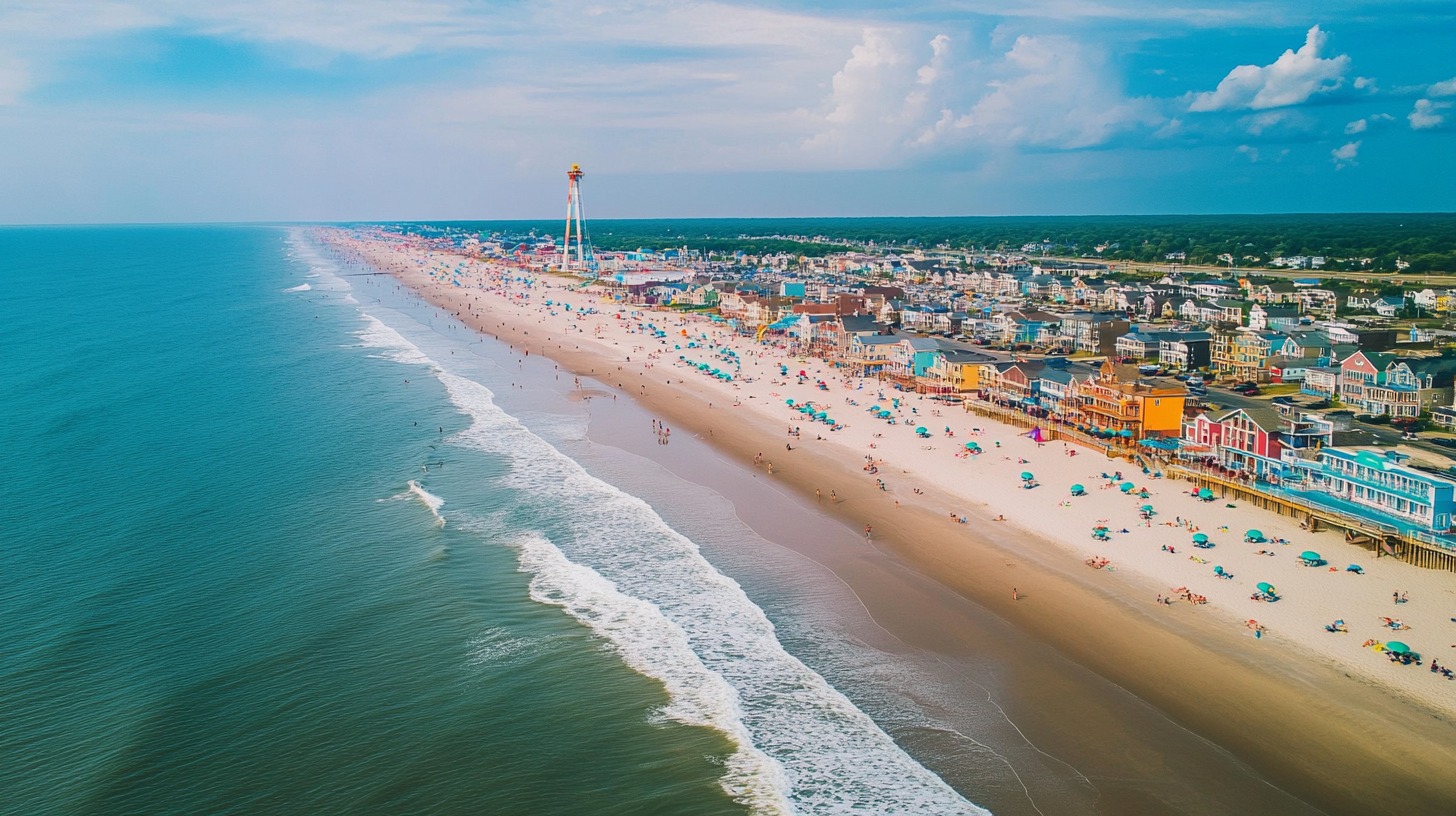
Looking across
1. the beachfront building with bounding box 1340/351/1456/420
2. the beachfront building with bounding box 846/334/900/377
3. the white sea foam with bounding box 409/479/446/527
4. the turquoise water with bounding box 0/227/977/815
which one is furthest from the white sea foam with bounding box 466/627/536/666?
the beachfront building with bounding box 1340/351/1456/420

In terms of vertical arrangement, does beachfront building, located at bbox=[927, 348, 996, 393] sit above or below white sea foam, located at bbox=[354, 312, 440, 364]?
above

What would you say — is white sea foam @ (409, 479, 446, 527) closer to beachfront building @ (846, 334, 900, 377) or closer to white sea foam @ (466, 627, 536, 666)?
white sea foam @ (466, 627, 536, 666)

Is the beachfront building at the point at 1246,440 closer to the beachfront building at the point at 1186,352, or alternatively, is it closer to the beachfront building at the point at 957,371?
the beachfront building at the point at 957,371

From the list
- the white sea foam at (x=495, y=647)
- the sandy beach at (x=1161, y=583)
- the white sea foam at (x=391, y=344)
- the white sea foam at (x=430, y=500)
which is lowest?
the white sea foam at (x=495, y=647)

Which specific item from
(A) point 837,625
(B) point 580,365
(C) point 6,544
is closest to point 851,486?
(A) point 837,625

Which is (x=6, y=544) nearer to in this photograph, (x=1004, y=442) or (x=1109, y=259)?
(x=1004, y=442)

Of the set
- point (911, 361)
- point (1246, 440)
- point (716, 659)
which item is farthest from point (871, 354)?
point (716, 659)

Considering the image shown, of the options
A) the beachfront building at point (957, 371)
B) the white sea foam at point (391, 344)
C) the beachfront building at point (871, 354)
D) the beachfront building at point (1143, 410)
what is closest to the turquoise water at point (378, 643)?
the beachfront building at point (1143, 410)
